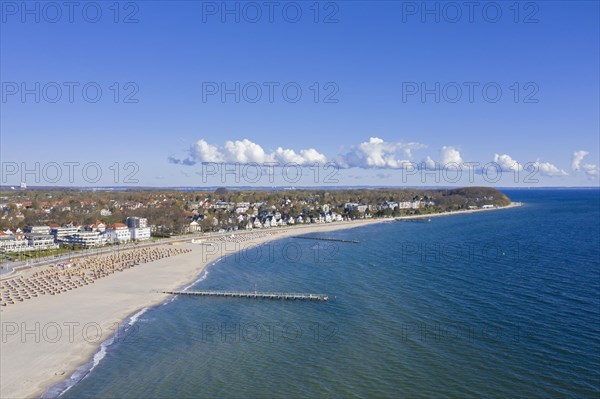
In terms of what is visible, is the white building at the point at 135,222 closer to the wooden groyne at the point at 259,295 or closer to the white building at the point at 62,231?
the white building at the point at 62,231

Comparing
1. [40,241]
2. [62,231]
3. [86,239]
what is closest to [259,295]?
[86,239]

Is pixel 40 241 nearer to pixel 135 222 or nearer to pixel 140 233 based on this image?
pixel 140 233

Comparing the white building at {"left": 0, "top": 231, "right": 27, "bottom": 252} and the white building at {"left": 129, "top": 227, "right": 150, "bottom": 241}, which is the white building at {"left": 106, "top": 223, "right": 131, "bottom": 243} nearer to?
the white building at {"left": 129, "top": 227, "right": 150, "bottom": 241}

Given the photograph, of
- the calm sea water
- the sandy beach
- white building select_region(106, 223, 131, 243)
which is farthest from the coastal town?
the calm sea water

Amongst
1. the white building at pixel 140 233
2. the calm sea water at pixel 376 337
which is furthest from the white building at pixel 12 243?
the calm sea water at pixel 376 337

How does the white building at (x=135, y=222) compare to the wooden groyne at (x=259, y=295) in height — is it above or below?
above
